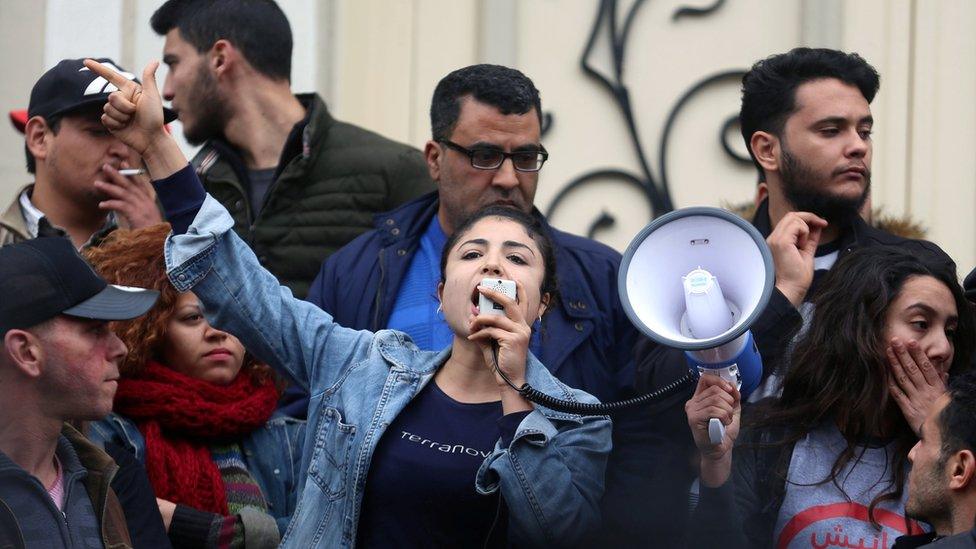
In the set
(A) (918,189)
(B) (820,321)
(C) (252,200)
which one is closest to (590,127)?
(A) (918,189)

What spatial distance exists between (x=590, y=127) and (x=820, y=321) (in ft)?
8.68

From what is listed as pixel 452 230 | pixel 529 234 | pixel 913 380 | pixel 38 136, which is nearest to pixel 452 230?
pixel 452 230

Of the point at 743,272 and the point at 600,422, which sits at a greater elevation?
the point at 743,272

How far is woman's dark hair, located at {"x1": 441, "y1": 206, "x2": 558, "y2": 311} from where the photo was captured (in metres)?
4.37

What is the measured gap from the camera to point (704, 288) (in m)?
4.08

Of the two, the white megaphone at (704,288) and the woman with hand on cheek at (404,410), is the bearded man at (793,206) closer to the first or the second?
the white megaphone at (704,288)

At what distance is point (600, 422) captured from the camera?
13.4 ft

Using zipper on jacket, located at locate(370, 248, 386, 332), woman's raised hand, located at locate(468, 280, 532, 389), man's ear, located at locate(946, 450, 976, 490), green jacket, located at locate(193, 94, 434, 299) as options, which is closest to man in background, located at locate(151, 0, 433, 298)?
green jacket, located at locate(193, 94, 434, 299)

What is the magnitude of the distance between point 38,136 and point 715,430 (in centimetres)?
231

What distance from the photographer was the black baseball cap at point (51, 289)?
3877 millimetres

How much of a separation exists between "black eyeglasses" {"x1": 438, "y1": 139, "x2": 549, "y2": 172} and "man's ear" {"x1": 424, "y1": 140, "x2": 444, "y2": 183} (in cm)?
14

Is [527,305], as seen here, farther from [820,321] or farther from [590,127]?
[590,127]

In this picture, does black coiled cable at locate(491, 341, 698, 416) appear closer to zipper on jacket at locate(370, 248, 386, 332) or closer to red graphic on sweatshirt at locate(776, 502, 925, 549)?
red graphic on sweatshirt at locate(776, 502, 925, 549)

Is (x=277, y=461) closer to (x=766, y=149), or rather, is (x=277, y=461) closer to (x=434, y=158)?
(x=434, y=158)
